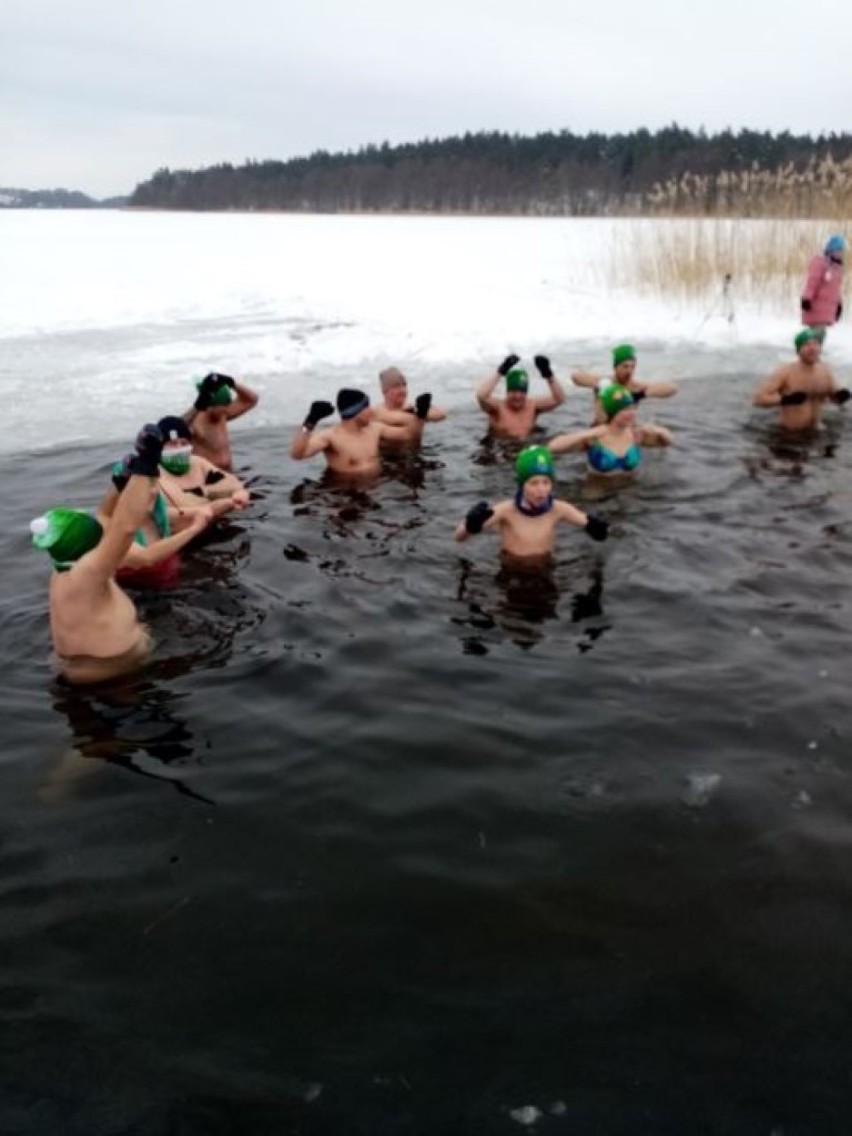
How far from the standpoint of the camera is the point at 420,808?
354cm

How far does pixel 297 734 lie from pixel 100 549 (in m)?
1.23

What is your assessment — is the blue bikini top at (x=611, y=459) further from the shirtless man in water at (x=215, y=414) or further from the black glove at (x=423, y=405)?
the shirtless man in water at (x=215, y=414)

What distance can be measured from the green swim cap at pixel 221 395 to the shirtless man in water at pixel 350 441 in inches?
25.7

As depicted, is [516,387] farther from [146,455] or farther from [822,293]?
[146,455]

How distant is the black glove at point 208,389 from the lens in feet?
24.6

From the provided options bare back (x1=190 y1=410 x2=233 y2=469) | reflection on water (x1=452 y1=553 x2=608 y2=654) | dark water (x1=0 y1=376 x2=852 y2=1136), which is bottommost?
dark water (x1=0 y1=376 x2=852 y2=1136)

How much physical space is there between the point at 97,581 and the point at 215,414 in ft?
12.6

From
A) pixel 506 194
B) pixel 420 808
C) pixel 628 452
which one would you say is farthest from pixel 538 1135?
pixel 506 194

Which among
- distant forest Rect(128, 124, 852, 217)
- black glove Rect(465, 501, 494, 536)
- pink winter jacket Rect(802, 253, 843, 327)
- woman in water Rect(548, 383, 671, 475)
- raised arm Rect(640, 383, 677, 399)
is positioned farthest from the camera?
distant forest Rect(128, 124, 852, 217)

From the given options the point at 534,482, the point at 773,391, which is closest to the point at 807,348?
the point at 773,391

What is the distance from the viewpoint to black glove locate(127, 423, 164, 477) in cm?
394

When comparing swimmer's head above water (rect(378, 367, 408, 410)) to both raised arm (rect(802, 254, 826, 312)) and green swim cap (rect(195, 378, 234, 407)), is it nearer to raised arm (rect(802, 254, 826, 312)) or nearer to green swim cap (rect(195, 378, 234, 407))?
green swim cap (rect(195, 378, 234, 407))

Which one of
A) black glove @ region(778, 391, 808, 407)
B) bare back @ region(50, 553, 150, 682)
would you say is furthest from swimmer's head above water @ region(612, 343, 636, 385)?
bare back @ region(50, 553, 150, 682)

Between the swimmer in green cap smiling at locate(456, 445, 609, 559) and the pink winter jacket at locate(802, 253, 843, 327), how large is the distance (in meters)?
7.01
